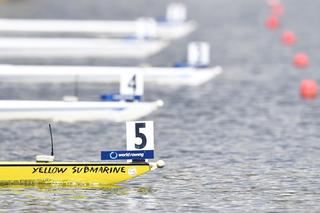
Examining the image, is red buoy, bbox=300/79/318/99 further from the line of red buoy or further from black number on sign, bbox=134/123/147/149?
black number on sign, bbox=134/123/147/149

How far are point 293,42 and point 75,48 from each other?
16373 millimetres

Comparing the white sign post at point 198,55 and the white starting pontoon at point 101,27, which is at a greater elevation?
the white starting pontoon at point 101,27

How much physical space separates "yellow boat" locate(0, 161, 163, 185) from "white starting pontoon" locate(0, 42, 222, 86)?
24.6 meters

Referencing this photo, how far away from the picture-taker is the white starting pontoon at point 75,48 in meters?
77.8

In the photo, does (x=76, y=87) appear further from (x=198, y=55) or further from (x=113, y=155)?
(x=113, y=155)

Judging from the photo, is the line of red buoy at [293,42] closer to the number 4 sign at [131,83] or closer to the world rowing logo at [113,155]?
the number 4 sign at [131,83]

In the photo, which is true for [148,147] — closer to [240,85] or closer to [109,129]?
[109,129]

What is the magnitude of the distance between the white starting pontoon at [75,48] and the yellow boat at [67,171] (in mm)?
37129

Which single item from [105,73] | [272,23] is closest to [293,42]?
[272,23]

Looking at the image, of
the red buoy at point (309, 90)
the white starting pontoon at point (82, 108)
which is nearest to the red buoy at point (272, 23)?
the red buoy at point (309, 90)

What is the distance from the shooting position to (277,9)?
381 feet

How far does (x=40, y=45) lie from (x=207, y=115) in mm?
22385

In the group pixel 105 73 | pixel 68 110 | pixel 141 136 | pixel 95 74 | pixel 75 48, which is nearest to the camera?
pixel 141 136

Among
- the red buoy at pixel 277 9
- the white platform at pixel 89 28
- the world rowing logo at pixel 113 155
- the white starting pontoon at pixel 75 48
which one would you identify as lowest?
the world rowing logo at pixel 113 155
